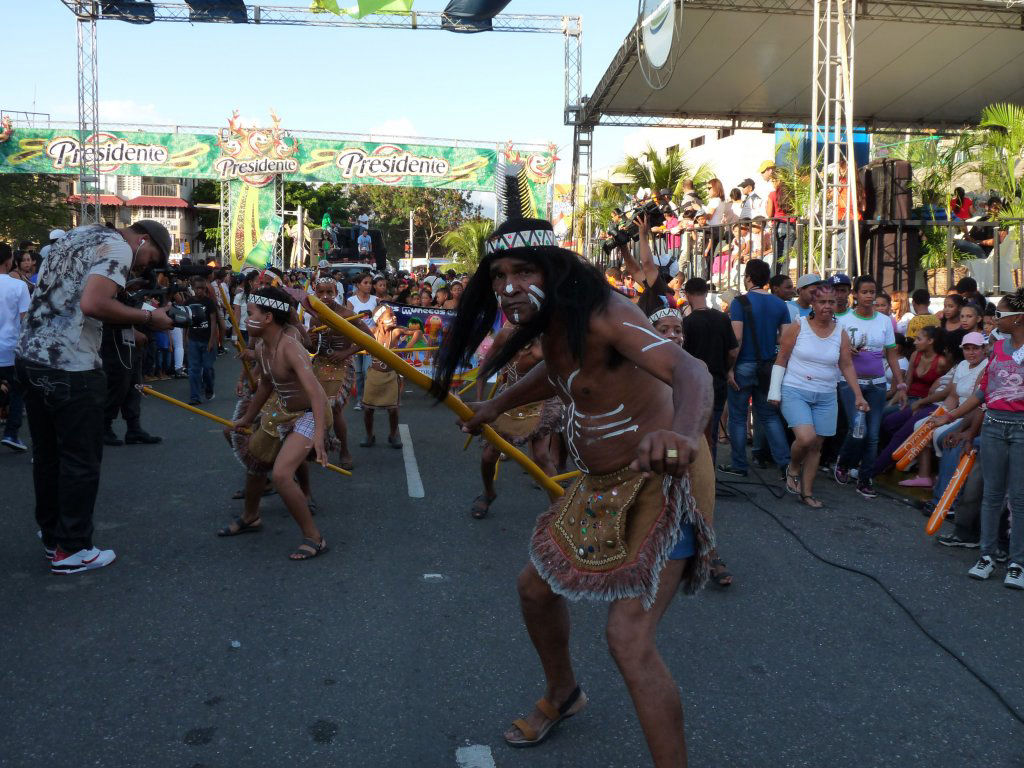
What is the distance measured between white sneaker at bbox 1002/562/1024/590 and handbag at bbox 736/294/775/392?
3.11 meters

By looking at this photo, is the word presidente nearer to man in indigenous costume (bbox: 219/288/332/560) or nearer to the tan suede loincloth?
man in indigenous costume (bbox: 219/288/332/560)

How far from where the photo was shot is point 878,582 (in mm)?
5125

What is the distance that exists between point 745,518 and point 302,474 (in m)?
3.31

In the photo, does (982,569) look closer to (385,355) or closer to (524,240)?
(524,240)

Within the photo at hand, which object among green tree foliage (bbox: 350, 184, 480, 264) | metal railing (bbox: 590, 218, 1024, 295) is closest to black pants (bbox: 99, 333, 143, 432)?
metal railing (bbox: 590, 218, 1024, 295)

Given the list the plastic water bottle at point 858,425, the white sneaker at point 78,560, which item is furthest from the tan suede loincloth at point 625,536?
the plastic water bottle at point 858,425

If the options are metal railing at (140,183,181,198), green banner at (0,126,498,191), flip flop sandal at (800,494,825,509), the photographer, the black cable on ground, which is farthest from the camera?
metal railing at (140,183,181,198)

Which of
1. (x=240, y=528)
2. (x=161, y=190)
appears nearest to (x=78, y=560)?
(x=240, y=528)

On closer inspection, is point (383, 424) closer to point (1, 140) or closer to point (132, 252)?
point (132, 252)

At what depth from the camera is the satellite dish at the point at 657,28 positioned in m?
13.8

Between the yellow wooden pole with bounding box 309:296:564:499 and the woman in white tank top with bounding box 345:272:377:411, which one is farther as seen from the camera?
the woman in white tank top with bounding box 345:272:377:411

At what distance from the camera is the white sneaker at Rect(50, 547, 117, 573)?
5.01 meters

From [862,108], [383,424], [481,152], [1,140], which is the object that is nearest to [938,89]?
[862,108]

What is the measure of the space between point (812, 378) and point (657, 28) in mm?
9369
